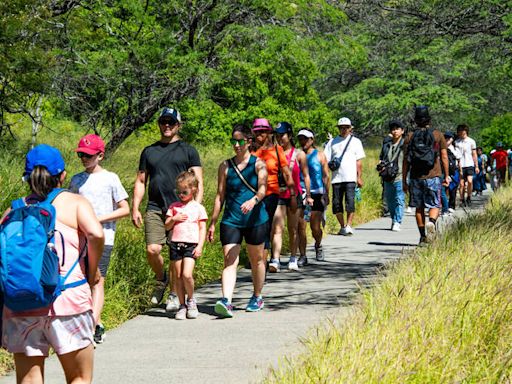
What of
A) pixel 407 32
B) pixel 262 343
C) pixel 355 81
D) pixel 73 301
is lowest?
pixel 262 343

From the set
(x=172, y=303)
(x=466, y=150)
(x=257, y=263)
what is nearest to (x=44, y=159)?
(x=257, y=263)

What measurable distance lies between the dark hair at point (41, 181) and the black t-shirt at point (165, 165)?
165 inches

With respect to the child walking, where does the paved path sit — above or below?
below

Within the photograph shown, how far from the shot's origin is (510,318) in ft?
23.2

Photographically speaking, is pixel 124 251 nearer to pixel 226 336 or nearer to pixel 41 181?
pixel 226 336

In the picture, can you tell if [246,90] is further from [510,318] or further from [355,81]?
[510,318]

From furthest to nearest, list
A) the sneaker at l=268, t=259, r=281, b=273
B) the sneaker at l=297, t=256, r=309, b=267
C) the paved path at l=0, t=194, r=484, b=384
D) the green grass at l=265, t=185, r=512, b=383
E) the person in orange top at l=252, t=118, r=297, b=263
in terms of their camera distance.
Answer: the sneaker at l=297, t=256, r=309, b=267, the sneaker at l=268, t=259, r=281, b=273, the person in orange top at l=252, t=118, r=297, b=263, the paved path at l=0, t=194, r=484, b=384, the green grass at l=265, t=185, r=512, b=383

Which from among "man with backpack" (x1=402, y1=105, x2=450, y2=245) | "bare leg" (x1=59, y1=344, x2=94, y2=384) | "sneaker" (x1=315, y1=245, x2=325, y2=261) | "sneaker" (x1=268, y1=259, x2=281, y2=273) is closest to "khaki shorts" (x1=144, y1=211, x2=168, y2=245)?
"sneaker" (x1=268, y1=259, x2=281, y2=273)

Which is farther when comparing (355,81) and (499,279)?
(355,81)

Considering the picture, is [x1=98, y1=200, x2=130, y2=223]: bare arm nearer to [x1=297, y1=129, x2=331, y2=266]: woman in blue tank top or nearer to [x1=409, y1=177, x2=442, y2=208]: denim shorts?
[x1=297, y1=129, x2=331, y2=266]: woman in blue tank top

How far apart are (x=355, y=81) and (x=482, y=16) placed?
32.7 metres

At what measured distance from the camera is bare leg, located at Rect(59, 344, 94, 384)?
4863mm

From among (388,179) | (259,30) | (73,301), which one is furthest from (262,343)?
(259,30)

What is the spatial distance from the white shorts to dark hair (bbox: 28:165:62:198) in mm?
573
